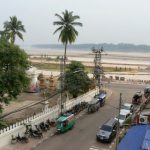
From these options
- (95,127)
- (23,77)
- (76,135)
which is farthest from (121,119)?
(23,77)

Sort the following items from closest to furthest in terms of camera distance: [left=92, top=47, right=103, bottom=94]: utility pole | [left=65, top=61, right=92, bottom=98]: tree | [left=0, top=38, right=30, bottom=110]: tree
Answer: [left=0, top=38, right=30, bottom=110]: tree < [left=65, top=61, right=92, bottom=98]: tree < [left=92, top=47, right=103, bottom=94]: utility pole

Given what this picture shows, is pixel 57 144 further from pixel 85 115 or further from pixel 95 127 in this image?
pixel 85 115

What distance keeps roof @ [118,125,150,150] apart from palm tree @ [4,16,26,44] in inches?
1608

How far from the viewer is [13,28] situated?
215ft

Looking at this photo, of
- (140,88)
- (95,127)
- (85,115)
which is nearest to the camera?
(95,127)

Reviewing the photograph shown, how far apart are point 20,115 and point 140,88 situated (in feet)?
118

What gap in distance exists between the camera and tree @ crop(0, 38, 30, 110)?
1457 inches

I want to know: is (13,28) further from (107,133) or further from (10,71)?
(107,133)

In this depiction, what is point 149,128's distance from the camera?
28844 mm

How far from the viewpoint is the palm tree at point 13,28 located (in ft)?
214

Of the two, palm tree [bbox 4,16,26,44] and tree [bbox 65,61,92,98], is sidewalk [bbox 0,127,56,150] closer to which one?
tree [bbox 65,61,92,98]

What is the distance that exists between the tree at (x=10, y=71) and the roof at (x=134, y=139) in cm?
1405

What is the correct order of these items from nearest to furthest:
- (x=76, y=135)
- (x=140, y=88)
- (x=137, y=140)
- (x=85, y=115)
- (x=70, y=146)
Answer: (x=137, y=140)
(x=70, y=146)
(x=76, y=135)
(x=85, y=115)
(x=140, y=88)

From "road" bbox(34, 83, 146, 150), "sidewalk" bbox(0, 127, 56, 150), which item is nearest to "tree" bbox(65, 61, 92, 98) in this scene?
"road" bbox(34, 83, 146, 150)
